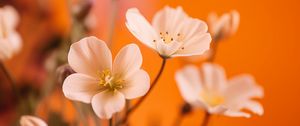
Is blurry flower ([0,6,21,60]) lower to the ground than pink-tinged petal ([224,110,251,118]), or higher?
higher

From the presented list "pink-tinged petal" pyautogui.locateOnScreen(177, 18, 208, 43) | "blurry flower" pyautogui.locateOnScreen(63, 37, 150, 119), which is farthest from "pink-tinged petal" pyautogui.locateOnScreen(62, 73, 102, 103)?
"pink-tinged petal" pyautogui.locateOnScreen(177, 18, 208, 43)

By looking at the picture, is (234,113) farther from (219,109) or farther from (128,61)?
(128,61)

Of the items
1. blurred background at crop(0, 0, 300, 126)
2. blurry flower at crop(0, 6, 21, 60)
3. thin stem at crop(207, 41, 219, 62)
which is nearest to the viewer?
blurry flower at crop(0, 6, 21, 60)

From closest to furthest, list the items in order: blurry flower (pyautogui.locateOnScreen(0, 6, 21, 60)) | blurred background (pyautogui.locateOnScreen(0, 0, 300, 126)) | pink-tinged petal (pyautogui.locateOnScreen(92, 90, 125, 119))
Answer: pink-tinged petal (pyautogui.locateOnScreen(92, 90, 125, 119)) → blurry flower (pyautogui.locateOnScreen(0, 6, 21, 60)) → blurred background (pyautogui.locateOnScreen(0, 0, 300, 126))

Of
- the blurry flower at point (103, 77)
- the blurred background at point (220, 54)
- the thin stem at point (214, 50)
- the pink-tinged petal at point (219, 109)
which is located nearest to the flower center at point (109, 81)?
the blurry flower at point (103, 77)

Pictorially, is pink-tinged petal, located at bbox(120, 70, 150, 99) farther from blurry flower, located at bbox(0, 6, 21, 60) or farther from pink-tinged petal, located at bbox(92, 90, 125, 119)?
blurry flower, located at bbox(0, 6, 21, 60)

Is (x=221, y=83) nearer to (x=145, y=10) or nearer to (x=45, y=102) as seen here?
(x=45, y=102)

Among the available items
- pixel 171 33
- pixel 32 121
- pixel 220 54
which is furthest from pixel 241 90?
pixel 220 54

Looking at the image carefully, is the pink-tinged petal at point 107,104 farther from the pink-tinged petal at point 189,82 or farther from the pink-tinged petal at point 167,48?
the pink-tinged petal at point 189,82
